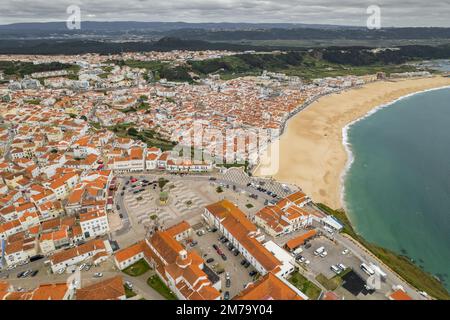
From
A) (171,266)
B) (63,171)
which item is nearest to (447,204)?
(171,266)

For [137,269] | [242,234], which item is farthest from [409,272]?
[137,269]

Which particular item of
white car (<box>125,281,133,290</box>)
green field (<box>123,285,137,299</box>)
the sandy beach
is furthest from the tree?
green field (<box>123,285,137,299</box>)

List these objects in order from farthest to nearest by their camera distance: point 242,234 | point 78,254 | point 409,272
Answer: point 242,234 < point 409,272 < point 78,254

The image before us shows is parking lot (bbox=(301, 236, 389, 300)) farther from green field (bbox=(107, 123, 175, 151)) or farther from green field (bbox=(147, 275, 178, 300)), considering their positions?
green field (bbox=(107, 123, 175, 151))

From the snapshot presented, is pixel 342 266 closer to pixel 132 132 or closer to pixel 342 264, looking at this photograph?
pixel 342 264
